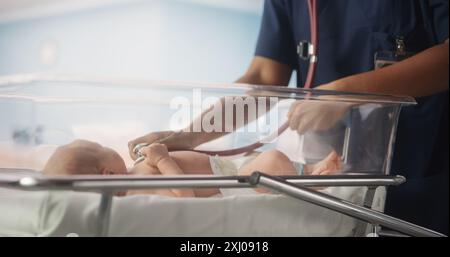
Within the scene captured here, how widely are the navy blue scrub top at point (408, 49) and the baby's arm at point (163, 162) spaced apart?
433 mm

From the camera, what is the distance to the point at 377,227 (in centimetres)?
69

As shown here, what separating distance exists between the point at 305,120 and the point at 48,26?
1240mm

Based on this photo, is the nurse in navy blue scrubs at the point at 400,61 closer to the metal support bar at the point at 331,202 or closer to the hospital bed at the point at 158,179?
the hospital bed at the point at 158,179

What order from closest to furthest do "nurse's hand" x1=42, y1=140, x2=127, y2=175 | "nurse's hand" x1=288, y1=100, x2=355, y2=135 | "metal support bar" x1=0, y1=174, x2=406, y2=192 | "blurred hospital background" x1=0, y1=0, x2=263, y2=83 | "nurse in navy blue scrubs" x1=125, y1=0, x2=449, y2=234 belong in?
"metal support bar" x1=0, y1=174, x2=406, y2=192, "nurse's hand" x1=42, y1=140, x2=127, y2=175, "nurse's hand" x1=288, y1=100, x2=355, y2=135, "nurse in navy blue scrubs" x1=125, y1=0, x2=449, y2=234, "blurred hospital background" x1=0, y1=0, x2=263, y2=83

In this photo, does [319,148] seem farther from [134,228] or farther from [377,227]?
[134,228]

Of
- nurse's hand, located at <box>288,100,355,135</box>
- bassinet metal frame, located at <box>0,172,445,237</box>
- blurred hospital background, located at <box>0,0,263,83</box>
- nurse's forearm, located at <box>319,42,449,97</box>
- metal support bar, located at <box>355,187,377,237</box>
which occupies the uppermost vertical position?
blurred hospital background, located at <box>0,0,263,83</box>

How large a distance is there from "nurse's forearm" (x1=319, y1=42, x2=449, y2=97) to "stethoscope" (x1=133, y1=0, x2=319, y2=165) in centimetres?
11

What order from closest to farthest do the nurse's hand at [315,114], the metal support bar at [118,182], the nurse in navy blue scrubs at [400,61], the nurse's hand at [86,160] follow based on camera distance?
the metal support bar at [118,182]
the nurse's hand at [86,160]
the nurse's hand at [315,114]
the nurse in navy blue scrubs at [400,61]

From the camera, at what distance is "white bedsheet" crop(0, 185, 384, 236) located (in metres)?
0.56

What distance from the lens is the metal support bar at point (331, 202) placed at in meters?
0.57

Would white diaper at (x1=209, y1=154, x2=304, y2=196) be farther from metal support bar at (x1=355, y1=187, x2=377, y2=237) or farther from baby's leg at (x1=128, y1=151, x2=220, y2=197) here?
metal support bar at (x1=355, y1=187, x2=377, y2=237)

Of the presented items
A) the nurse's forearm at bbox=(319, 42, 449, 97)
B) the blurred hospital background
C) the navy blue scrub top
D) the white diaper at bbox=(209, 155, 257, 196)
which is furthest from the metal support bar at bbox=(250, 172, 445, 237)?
the blurred hospital background

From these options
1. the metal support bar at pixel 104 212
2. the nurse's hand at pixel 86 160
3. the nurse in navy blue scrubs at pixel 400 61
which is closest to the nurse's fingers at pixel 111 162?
the nurse's hand at pixel 86 160

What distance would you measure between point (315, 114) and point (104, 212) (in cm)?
34
